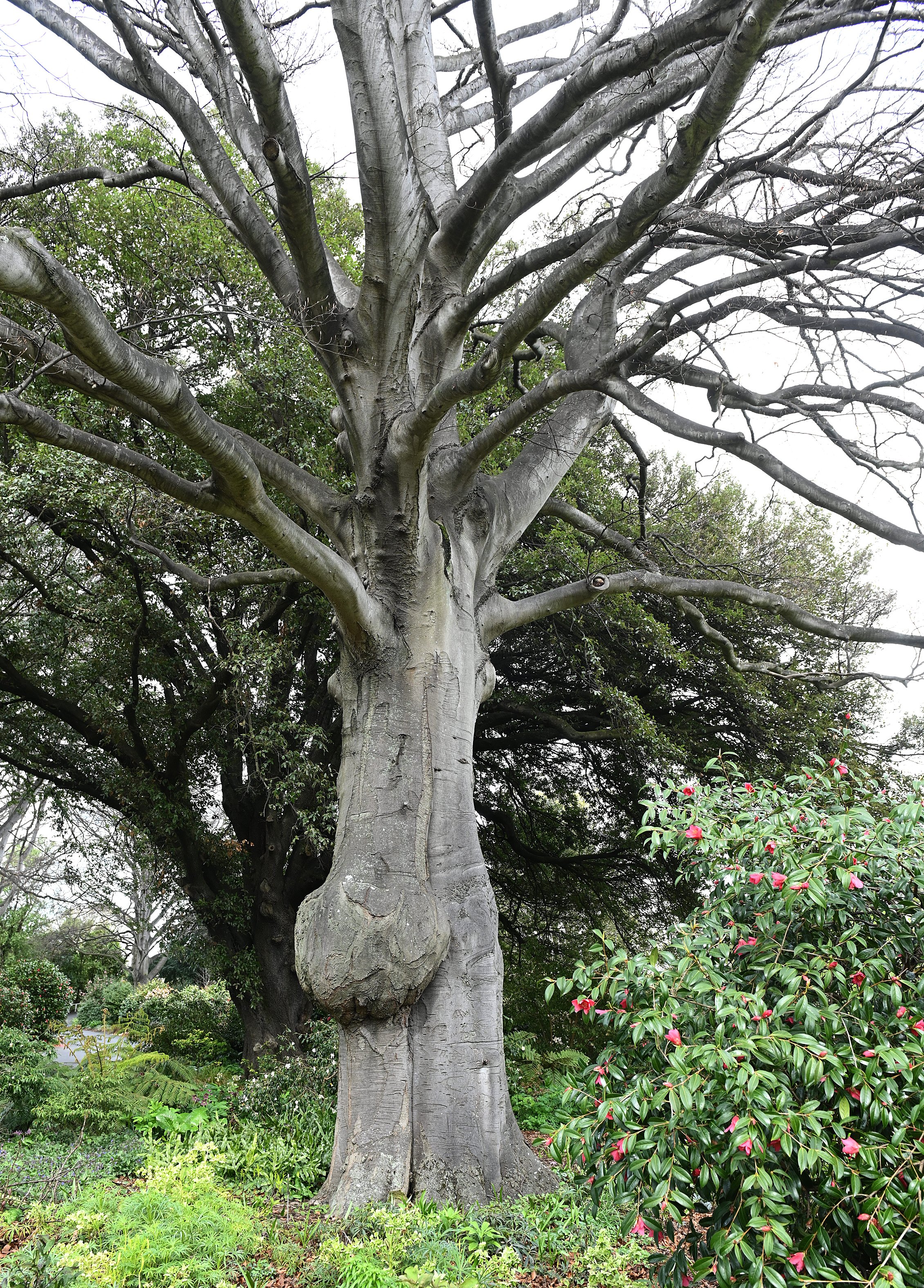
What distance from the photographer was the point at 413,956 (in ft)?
14.8

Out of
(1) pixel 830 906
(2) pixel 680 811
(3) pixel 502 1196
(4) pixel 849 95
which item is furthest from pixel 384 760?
(4) pixel 849 95

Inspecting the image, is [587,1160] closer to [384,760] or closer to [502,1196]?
[502,1196]

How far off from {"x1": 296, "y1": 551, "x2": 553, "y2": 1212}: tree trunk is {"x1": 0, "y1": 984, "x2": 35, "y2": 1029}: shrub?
448 cm

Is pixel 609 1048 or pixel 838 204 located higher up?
pixel 838 204

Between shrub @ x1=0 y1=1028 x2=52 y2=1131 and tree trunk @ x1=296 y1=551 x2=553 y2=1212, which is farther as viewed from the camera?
shrub @ x1=0 y1=1028 x2=52 y2=1131

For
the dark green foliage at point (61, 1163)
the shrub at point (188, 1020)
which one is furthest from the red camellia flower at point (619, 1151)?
the shrub at point (188, 1020)

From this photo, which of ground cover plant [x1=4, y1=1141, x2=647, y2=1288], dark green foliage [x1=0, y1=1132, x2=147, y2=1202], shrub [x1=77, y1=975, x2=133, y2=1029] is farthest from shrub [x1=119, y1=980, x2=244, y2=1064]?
ground cover plant [x1=4, y1=1141, x2=647, y2=1288]

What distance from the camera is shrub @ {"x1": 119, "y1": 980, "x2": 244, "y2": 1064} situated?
8.73m

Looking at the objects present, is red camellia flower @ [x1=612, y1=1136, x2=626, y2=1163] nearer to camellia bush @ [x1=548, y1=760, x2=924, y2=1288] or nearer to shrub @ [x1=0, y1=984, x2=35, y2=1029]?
camellia bush @ [x1=548, y1=760, x2=924, y2=1288]

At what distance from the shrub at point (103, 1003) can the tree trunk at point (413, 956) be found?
13.0 feet

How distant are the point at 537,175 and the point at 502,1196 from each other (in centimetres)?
565

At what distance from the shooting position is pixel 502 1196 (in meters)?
4.37

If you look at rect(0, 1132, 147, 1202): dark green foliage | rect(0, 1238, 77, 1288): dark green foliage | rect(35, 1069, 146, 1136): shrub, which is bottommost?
rect(0, 1238, 77, 1288): dark green foliage

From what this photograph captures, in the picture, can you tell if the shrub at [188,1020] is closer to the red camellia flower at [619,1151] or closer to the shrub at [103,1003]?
the shrub at [103,1003]
